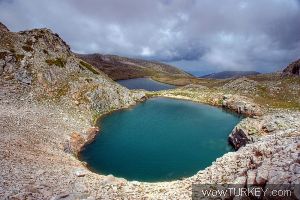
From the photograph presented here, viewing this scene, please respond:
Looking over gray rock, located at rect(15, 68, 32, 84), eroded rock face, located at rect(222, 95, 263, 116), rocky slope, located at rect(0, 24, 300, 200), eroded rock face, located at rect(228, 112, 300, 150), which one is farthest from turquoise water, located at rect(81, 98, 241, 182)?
gray rock, located at rect(15, 68, 32, 84)

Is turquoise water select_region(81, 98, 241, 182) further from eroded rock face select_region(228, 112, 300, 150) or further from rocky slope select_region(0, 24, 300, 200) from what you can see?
rocky slope select_region(0, 24, 300, 200)

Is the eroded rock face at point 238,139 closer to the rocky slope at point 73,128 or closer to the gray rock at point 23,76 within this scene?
the rocky slope at point 73,128

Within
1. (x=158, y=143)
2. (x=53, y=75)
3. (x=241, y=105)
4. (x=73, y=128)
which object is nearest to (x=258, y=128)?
(x=158, y=143)

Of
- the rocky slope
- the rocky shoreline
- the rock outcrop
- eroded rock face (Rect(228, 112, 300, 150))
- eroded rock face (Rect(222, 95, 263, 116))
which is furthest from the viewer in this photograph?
eroded rock face (Rect(222, 95, 263, 116))

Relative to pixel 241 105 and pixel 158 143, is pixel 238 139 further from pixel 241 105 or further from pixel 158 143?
pixel 241 105

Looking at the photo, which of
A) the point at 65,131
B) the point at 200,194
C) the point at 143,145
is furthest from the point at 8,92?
the point at 200,194

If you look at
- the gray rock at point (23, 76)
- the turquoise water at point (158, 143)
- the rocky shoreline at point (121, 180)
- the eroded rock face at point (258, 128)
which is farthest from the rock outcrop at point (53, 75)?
the eroded rock face at point (258, 128)
